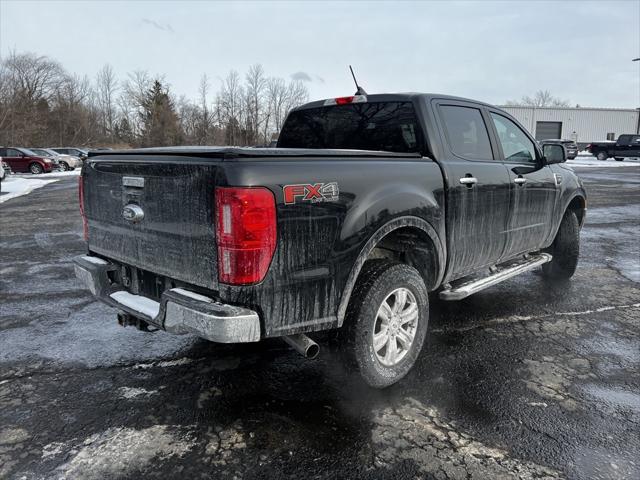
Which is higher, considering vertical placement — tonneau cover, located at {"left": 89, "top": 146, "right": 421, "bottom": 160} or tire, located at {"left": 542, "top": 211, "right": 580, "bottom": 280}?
tonneau cover, located at {"left": 89, "top": 146, "right": 421, "bottom": 160}

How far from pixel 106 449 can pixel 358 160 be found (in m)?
2.16

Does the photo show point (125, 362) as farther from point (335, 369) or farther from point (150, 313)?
point (335, 369)

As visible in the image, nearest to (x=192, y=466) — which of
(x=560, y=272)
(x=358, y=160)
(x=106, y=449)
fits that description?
(x=106, y=449)

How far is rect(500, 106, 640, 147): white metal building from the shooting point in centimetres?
5419

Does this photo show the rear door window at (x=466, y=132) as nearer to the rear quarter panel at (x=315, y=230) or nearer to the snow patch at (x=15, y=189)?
the rear quarter panel at (x=315, y=230)

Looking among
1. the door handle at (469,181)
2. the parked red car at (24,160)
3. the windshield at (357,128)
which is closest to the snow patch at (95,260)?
the windshield at (357,128)

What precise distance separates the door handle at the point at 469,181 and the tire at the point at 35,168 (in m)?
31.4

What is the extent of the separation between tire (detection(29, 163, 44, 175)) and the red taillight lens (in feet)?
104

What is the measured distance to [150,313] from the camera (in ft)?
9.40

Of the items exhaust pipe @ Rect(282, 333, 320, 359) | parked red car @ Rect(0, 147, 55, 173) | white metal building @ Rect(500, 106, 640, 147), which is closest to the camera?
exhaust pipe @ Rect(282, 333, 320, 359)

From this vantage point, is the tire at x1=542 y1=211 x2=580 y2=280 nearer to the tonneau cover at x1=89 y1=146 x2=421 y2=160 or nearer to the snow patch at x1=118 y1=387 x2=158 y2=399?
the tonneau cover at x1=89 y1=146 x2=421 y2=160

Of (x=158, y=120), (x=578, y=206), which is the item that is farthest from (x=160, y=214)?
(x=158, y=120)

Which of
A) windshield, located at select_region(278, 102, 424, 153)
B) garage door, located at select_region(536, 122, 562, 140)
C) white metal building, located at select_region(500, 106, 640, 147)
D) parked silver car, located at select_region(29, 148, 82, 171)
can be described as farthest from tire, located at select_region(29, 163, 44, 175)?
garage door, located at select_region(536, 122, 562, 140)

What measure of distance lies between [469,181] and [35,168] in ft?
104
